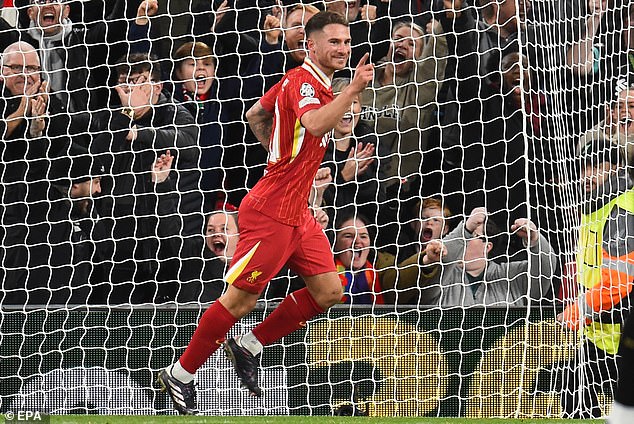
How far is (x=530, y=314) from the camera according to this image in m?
5.95

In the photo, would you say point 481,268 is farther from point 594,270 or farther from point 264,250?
point 264,250

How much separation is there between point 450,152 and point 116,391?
2483 millimetres

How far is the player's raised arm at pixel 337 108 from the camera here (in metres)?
4.46

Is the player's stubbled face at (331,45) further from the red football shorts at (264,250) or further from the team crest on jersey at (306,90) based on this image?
the red football shorts at (264,250)

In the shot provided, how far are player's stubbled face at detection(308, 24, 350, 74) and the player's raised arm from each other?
0.29 metres

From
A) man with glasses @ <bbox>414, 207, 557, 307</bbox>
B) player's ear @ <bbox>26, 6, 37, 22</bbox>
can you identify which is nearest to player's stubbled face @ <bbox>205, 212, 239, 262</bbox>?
man with glasses @ <bbox>414, 207, 557, 307</bbox>

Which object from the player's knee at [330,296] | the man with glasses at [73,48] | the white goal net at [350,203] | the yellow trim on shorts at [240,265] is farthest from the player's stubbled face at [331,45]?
the man with glasses at [73,48]

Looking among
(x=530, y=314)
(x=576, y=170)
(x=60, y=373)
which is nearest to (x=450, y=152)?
(x=576, y=170)

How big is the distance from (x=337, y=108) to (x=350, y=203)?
6.82 feet

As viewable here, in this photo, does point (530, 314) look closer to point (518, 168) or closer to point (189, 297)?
point (518, 168)

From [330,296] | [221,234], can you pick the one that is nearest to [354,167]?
[221,234]

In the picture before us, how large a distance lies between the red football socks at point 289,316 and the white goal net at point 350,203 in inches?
31.7

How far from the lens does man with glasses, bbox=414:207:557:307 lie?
249 inches

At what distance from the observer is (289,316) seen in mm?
5203
